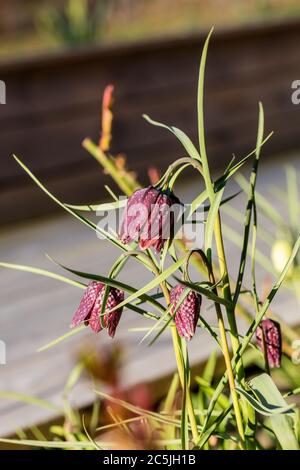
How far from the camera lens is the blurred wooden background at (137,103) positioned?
3.68m

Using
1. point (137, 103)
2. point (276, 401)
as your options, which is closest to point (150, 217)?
point (276, 401)

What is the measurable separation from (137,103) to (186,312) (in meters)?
3.34

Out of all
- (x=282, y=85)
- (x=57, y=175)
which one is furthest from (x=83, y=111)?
(x=282, y=85)

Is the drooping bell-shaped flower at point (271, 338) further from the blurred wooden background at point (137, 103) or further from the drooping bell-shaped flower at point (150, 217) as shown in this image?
the blurred wooden background at point (137, 103)

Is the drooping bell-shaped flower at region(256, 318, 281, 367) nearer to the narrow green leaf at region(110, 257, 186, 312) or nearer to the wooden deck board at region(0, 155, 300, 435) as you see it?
the narrow green leaf at region(110, 257, 186, 312)

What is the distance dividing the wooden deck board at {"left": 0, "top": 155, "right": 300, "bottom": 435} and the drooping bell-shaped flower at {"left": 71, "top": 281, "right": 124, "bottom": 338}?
85cm

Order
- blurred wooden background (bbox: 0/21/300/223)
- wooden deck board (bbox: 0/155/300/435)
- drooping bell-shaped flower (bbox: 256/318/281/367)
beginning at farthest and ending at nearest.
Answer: blurred wooden background (bbox: 0/21/300/223) < wooden deck board (bbox: 0/155/300/435) < drooping bell-shaped flower (bbox: 256/318/281/367)

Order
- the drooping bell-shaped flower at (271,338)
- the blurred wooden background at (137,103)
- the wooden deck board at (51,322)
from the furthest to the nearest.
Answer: the blurred wooden background at (137,103), the wooden deck board at (51,322), the drooping bell-shaped flower at (271,338)

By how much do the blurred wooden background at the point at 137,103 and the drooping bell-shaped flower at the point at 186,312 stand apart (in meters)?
2.91

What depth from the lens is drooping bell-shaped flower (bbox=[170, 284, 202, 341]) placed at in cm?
77

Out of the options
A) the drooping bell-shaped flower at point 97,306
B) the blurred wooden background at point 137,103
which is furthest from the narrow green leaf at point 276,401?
the blurred wooden background at point 137,103

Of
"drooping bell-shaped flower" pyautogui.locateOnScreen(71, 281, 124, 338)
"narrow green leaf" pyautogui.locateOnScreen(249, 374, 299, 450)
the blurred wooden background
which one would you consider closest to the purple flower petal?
"drooping bell-shaped flower" pyautogui.locateOnScreen(71, 281, 124, 338)

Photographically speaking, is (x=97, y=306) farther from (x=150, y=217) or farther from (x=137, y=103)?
(x=137, y=103)

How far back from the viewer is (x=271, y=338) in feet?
3.07
